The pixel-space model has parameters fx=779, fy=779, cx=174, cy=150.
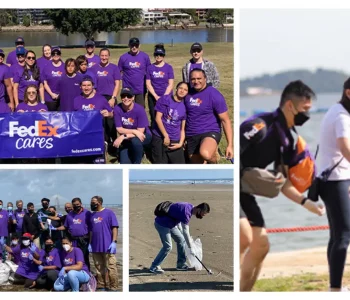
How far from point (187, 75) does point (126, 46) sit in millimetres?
731

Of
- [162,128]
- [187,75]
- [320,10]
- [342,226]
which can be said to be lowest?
[342,226]

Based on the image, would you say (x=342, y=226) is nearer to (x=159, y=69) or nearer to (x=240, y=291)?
(x=240, y=291)

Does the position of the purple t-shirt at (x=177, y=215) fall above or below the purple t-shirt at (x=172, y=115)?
below

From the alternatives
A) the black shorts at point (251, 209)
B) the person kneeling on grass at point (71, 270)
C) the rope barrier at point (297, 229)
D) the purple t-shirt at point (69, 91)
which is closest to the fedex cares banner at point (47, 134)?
the purple t-shirt at point (69, 91)

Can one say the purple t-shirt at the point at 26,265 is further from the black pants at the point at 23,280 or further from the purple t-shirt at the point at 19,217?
the purple t-shirt at the point at 19,217

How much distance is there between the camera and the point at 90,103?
7.84m

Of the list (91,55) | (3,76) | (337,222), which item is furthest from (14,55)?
(337,222)

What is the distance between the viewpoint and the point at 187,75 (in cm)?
779

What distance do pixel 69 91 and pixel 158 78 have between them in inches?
36.4

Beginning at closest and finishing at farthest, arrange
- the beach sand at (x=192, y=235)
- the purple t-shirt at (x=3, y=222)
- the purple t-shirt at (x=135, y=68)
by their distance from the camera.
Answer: the beach sand at (x=192, y=235) < the purple t-shirt at (x=3, y=222) < the purple t-shirt at (x=135, y=68)

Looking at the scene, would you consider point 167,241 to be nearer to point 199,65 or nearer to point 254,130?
point 254,130

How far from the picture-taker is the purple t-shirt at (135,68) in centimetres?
807

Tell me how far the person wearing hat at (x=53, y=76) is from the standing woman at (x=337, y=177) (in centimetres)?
271

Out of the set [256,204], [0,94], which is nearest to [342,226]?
[256,204]
